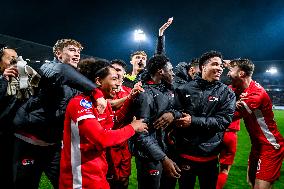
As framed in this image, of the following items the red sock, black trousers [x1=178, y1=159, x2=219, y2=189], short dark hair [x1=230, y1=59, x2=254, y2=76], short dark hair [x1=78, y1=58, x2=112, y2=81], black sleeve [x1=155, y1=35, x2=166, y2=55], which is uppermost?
black sleeve [x1=155, y1=35, x2=166, y2=55]

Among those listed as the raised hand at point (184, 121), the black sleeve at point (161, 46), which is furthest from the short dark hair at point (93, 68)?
the black sleeve at point (161, 46)

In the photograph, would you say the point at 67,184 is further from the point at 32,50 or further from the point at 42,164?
the point at 32,50

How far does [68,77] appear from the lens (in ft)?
9.48

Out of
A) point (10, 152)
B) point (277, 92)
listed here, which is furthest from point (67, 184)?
point (277, 92)

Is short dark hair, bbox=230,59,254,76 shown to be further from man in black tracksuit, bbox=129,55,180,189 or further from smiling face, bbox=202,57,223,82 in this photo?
man in black tracksuit, bbox=129,55,180,189

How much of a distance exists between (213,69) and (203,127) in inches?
33.0

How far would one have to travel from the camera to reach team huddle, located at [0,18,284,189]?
2807 mm

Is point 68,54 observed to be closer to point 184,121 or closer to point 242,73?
point 184,121

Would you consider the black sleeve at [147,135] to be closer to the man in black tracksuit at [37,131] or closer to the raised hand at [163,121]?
the raised hand at [163,121]

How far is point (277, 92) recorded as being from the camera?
180 ft

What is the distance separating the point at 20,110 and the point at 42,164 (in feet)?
2.35

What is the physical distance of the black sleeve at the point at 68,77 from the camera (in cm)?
280

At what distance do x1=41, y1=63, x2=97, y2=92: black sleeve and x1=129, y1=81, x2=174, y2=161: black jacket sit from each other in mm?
998

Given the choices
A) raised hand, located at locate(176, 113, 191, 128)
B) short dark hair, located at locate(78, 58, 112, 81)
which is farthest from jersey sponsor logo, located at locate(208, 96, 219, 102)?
short dark hair, located at locate(78, 58, 112, 81)
